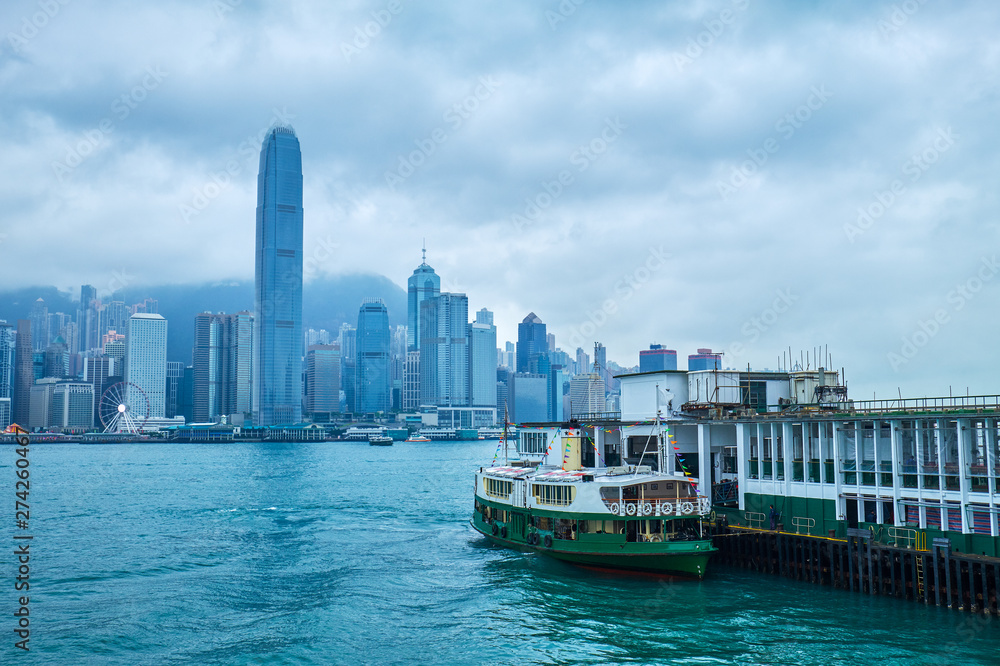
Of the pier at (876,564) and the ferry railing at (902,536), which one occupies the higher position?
the ferry railing at (902,536)

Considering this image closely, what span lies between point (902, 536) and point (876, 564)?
181 centimetres

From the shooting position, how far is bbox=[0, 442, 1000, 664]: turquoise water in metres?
32.2

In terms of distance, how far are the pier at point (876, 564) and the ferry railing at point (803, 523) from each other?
21.1 inches

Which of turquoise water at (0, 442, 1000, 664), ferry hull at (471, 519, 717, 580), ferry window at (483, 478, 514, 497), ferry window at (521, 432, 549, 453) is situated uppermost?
ferry window at (521, 432, 549, 453)

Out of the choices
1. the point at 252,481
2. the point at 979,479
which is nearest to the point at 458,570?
the point at 979,479

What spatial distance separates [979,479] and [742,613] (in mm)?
12272

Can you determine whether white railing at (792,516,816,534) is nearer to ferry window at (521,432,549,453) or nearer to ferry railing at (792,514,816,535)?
ferry railing at (792,514,816,535)

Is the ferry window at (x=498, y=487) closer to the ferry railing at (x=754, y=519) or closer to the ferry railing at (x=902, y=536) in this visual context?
the ferry railing at (x=754, y=519)

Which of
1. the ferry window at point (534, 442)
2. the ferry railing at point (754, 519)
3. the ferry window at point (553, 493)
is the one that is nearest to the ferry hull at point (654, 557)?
the ferry window at point (553, 493)

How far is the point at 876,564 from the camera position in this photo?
38.2 metres

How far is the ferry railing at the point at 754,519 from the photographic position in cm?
4515

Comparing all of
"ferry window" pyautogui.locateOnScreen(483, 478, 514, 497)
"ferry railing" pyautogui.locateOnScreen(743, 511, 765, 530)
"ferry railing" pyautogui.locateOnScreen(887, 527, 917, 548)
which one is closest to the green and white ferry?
"ferry window" pyautogui.locateOnScreen(483, 478, 514, 497)

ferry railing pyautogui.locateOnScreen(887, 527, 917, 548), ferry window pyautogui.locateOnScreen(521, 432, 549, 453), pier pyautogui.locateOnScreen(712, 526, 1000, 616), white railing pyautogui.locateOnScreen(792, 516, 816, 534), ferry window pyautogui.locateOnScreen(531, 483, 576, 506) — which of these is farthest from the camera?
ferry window pyautogui.locateOnScreen(521, 432, 549, 453)

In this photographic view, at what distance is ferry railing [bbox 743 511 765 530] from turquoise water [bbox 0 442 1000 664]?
9.80 ft
